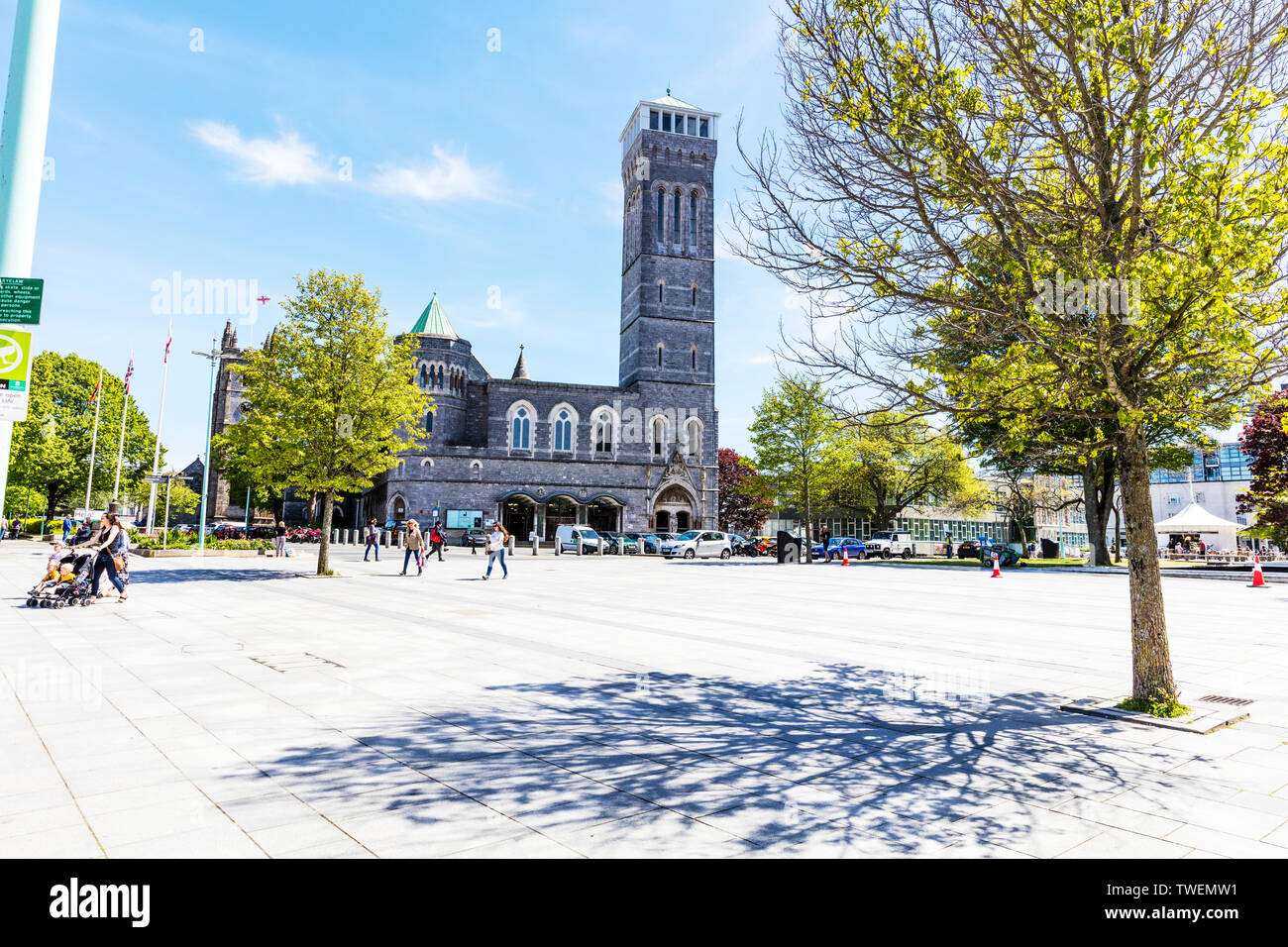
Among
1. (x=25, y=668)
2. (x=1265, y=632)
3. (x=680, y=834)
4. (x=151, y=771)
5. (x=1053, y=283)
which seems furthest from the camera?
(x=1265, y=632)

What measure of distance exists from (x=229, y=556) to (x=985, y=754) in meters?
31.1

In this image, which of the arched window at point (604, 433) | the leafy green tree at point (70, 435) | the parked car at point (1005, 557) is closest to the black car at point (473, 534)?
the arched window at point (604, 433)

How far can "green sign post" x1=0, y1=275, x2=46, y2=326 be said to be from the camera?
472 centimetres

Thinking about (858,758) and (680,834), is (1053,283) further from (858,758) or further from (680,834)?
(680,834)

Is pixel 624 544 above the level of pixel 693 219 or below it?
below

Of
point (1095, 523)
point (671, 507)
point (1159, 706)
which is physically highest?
point (671, 507)

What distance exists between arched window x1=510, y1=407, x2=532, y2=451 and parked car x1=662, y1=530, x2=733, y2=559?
62.7 ft

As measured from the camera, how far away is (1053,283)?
6.71 meters

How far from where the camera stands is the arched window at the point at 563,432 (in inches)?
2354

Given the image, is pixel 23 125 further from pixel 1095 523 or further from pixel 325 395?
pixel 1095 523

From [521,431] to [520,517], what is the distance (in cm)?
703

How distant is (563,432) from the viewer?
59938 millimetres
